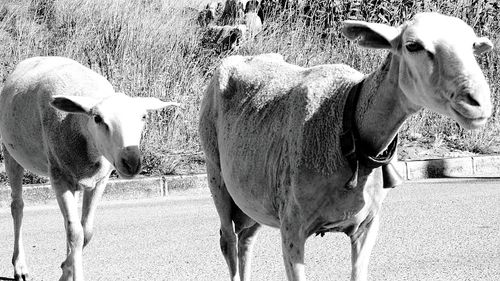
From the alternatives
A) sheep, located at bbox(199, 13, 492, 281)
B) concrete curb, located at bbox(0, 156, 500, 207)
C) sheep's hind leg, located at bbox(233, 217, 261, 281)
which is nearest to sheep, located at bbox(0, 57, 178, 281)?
sheep's hind leg, located at bbox(233, 217, 261, 281)

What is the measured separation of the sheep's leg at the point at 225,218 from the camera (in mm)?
5848

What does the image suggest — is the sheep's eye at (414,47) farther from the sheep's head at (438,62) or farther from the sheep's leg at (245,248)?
the sheep's leg at (245,248)

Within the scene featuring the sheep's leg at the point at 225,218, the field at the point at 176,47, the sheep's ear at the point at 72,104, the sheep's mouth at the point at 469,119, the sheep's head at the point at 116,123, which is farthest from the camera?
the field at the point at 176,47

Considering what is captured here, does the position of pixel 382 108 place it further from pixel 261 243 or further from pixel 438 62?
pixel 261 243

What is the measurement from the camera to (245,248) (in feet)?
19.8

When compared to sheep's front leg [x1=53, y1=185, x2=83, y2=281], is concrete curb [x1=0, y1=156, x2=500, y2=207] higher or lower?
lower

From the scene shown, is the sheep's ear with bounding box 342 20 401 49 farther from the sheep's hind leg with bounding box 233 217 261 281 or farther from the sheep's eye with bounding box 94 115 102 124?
the sheep's eye with bounding box 94 115 102 124

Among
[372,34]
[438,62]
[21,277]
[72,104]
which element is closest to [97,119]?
[72,104]

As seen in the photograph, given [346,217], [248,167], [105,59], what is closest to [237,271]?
[248,167]

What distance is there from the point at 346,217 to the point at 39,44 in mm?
10130

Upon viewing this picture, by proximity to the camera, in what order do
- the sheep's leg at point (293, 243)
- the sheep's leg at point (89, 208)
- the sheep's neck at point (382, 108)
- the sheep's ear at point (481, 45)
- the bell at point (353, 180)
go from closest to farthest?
the sheep's ear at point (481, 45) → the sheep's neck at point (382, 108) → the bell at point (353, 180) → the sheep's leg at point (293, 243) → the sheep's leg at point (89, 208)

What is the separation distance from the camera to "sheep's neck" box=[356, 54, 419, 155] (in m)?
4.43

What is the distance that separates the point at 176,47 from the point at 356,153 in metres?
9.89

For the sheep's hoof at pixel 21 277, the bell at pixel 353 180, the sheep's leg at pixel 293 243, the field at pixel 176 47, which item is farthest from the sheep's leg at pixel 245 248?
the field at pixel 176 47
